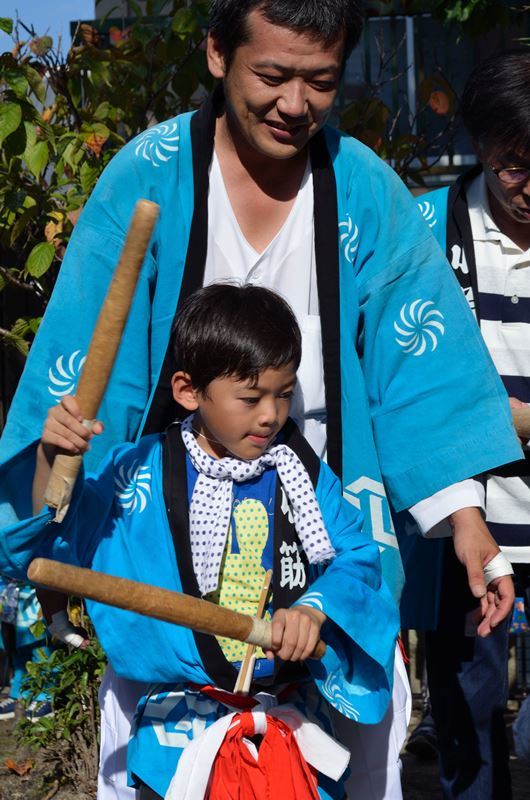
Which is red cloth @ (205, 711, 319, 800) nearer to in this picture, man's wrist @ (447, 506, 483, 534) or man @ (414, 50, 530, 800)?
man's wrist @ (447, 506, 483, 534)

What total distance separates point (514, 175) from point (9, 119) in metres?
1.64

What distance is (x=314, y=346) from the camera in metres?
2.95

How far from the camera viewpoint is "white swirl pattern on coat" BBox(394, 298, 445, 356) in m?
3.03

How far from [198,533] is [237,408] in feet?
0.85

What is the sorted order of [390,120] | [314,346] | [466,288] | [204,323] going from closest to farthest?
1. [204,323]
2. [314,346]
3. [466,288]
4. [390,120]

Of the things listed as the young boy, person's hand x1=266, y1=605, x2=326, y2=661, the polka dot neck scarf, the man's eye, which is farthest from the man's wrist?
the man's eye

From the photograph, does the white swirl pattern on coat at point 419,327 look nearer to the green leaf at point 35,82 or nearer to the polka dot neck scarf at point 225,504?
the polka dot neck scarf at point 225,504

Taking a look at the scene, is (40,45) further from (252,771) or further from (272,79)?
(252,771)

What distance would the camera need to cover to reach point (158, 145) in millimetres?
2975

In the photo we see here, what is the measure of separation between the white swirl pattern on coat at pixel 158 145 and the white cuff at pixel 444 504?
37.5 inches

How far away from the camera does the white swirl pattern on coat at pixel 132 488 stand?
2.70 m

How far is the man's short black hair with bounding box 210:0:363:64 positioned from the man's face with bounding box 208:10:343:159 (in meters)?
0.01

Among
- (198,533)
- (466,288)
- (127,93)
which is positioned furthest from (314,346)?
(127,93)

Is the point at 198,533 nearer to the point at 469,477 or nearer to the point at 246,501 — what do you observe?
the point at 246,501
